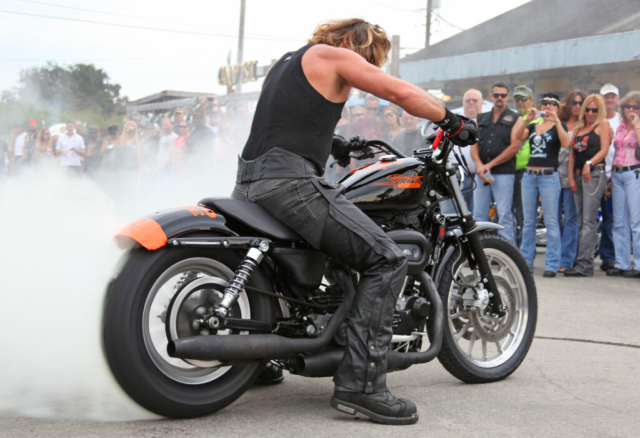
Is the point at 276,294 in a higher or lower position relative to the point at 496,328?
higher

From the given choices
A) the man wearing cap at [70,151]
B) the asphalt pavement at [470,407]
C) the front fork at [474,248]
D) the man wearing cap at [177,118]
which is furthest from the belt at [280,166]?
the man wearing cap at [70,151]

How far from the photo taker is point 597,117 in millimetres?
8531

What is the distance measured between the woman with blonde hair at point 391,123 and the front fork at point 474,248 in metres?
6.10

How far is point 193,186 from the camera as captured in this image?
12805mm

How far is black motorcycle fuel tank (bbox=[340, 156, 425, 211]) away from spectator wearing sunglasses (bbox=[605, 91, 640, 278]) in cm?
544

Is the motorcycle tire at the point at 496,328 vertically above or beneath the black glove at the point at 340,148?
beneath

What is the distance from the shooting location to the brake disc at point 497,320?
13.4ft

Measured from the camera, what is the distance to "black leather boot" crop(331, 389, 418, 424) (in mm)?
3160

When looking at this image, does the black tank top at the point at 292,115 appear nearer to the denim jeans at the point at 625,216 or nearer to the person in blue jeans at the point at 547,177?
the person in blue jeans at the point at 547,177

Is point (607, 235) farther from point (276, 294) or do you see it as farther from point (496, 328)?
point (276, 294)

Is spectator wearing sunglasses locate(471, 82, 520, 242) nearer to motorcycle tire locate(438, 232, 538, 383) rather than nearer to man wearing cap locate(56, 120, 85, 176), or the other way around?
motorcycle tire locate(438, 232, 538, 383)

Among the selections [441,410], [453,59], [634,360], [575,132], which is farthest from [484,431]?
[453,59]

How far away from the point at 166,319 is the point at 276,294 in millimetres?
502

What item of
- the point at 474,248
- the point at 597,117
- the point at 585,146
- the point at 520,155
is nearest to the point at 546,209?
the point at 520,155
